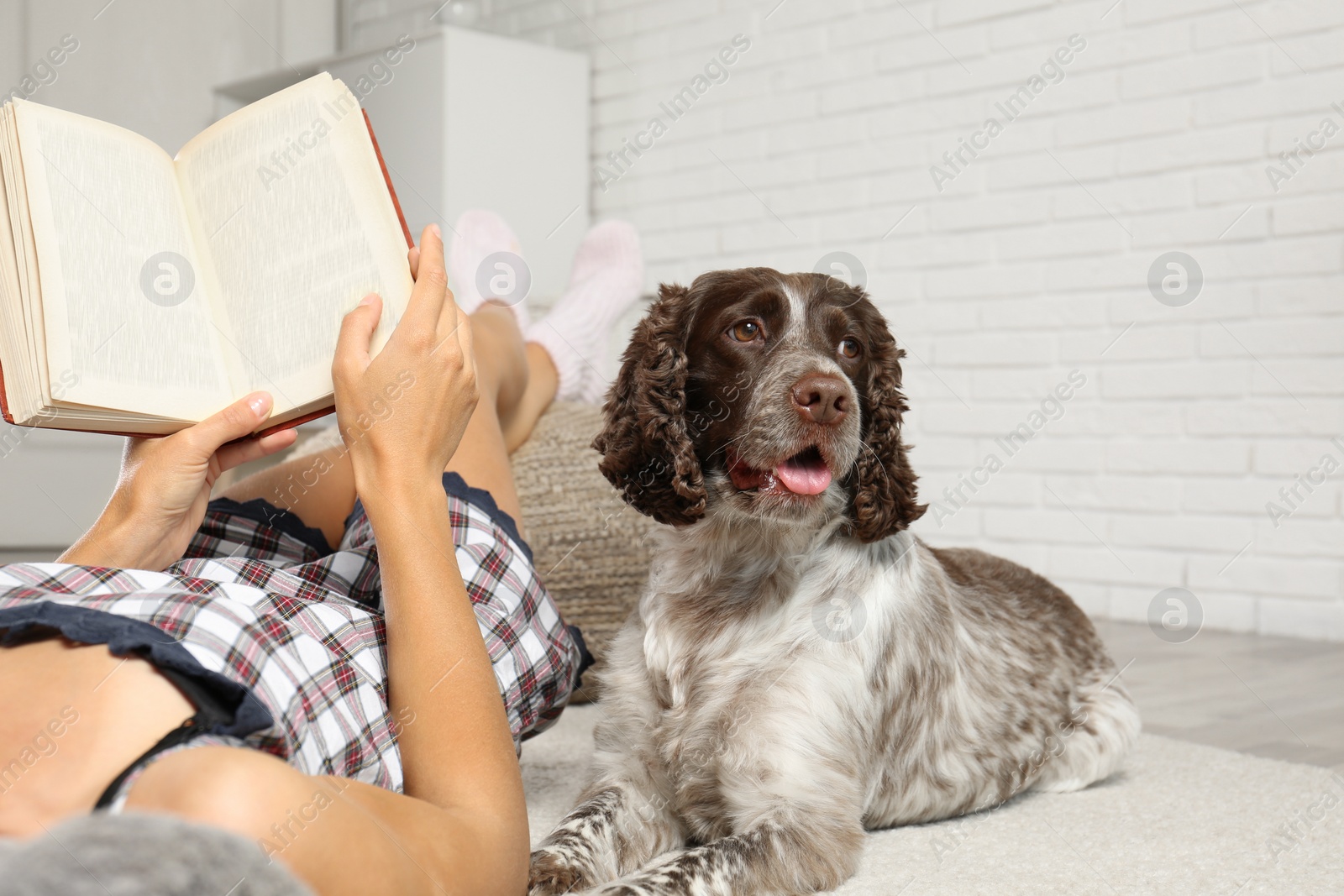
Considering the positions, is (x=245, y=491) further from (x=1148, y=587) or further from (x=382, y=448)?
(x=1148, y=587)

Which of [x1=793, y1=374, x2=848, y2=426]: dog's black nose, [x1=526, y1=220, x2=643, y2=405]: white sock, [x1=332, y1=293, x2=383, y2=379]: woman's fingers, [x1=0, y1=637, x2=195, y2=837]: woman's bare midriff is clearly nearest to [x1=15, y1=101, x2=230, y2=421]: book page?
[x1=332, y1=293, x2=383, y2=379]: woman's fingers

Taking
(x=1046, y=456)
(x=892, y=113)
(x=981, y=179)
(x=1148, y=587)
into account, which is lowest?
(x=1148, y=587)

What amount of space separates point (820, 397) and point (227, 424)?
0.75m

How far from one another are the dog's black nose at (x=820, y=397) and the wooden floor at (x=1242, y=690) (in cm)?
139

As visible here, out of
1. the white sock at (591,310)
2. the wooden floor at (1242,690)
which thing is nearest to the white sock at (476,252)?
the white sock at (591,310)

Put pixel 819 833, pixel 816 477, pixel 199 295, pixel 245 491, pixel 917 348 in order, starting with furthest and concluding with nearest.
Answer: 1. pixel 917 348
2. pixel 245 491
3. pixel 816 477
4. pixel 819 833
5. pixel 199 295

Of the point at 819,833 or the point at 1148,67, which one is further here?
the point at 1148,67

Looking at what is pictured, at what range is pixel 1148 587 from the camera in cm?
394

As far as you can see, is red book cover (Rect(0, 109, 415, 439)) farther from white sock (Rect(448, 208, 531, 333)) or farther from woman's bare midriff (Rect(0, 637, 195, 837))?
white sock (Rect(448, 208, 531, 333))

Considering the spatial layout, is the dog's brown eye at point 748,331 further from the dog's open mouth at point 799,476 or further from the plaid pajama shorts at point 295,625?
the plaid pajama shorts at point 295,625

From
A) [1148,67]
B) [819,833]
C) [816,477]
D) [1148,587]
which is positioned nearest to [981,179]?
[1148,67]

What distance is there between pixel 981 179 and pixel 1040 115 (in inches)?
12.5

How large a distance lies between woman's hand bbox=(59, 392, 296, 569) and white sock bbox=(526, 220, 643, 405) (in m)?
1.75

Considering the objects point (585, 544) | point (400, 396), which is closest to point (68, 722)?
point (400, 396)
